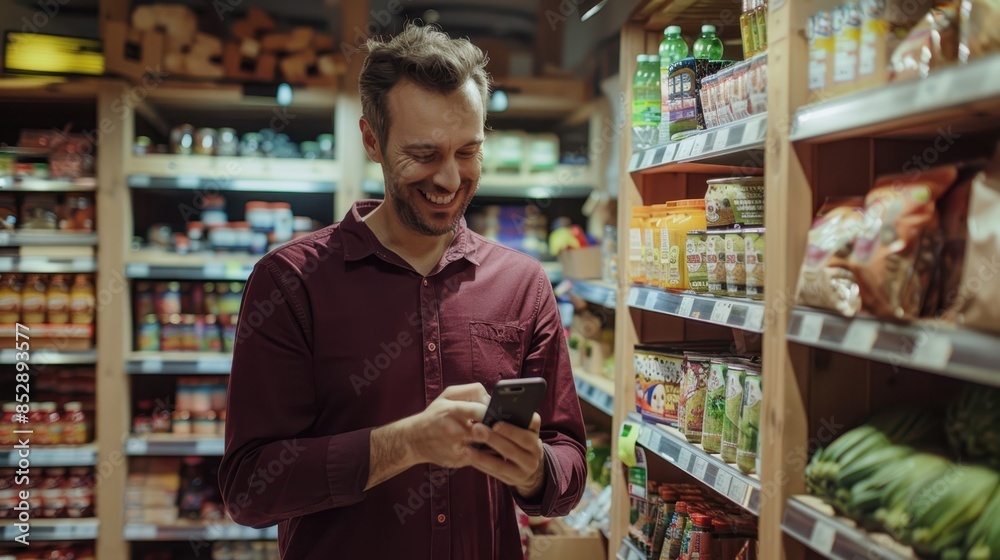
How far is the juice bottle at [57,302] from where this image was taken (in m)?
4.14

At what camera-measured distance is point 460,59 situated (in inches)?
67.6

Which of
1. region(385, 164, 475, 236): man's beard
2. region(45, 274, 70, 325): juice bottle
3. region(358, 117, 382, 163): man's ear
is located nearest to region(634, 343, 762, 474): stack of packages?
region(385, 164, 475, 236): man's beard

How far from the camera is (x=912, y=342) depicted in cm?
125

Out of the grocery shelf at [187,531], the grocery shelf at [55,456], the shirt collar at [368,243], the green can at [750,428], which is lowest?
the grocery shelf at [187,531]

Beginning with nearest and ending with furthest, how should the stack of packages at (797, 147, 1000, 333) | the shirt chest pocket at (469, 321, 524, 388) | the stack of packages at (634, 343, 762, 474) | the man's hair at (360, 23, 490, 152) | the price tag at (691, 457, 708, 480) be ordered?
the stack of packages at (797, 147, 1000, 333) → the man's hair at (360, 23, 490, 152) → the shirt chest pocket at (469, 321, 524, 388) → the stack of packages at (634, 343, 762, 474) → the price tag at (691, 457, 708, 480)

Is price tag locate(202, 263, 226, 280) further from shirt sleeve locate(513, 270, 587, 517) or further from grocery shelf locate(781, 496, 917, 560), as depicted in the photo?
grocery shelf locate(781, 496, 917, 560)

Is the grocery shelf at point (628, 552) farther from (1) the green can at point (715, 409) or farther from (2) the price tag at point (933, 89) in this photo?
(2) the price tag at point (933, 89)

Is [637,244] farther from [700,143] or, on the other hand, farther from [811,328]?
[811,328]

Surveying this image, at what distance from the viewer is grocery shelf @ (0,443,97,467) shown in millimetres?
4105

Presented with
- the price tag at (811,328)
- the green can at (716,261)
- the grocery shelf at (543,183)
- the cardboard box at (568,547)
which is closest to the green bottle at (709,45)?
the green can at (716,261)

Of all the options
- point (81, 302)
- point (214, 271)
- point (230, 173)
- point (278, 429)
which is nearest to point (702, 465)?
point (278, 429)

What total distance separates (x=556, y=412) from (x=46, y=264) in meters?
3.33

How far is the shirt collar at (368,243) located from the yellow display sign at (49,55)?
2970 mm

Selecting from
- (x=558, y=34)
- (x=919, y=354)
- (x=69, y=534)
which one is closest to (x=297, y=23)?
(x=558, y=34)
